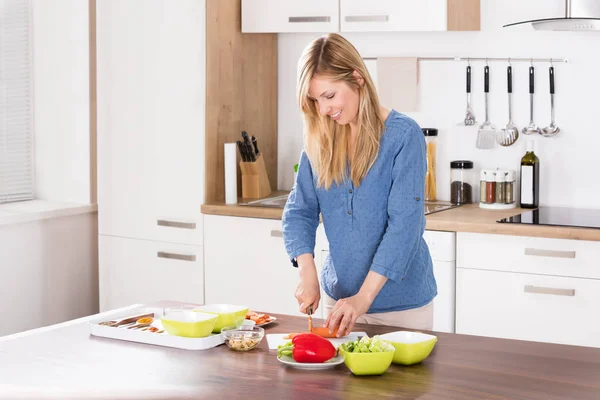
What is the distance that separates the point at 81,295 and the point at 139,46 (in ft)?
4.01

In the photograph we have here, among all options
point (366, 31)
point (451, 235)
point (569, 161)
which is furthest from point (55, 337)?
point (569, 161)

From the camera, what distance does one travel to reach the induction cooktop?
316cm

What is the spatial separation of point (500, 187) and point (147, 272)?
1.60 m

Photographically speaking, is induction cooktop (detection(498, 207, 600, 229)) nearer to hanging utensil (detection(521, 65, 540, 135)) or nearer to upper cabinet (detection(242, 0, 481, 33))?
hanging utensil (detection(521, 65, 540, 135))

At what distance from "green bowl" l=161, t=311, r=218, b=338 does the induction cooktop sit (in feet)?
4.96

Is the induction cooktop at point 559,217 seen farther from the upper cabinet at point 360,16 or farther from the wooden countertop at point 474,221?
the upper cabinet at point 360,16

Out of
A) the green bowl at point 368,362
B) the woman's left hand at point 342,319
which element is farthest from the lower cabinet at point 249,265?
the green bowl at point 368,362

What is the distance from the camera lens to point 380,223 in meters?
2.33

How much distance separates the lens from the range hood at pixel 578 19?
3283 millimetres

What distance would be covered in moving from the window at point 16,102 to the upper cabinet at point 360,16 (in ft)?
3.58

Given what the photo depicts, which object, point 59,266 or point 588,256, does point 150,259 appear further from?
point 588,256

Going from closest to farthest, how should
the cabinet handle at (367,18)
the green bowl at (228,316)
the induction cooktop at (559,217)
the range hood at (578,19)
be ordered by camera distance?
the green bowl at (228,316) → the induction cooktop at (559,217) → the range hood at (578,19) → the cabinet handle at (367,18)

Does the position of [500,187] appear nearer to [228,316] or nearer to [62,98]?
[228,316]

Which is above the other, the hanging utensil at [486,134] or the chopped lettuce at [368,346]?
the hanging utensil at [486,134]
